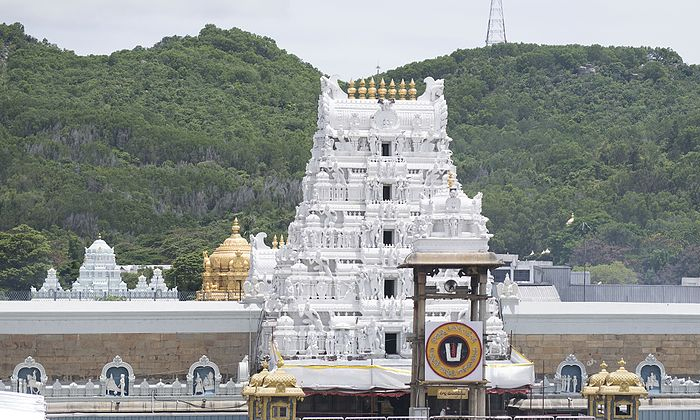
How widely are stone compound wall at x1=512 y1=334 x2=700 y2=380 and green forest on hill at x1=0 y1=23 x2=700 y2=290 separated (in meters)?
49.0

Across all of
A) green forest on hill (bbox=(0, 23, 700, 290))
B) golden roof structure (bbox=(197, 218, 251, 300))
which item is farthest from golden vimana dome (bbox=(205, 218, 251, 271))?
green forest on hill (bbox=(0, 23, 700, 290))

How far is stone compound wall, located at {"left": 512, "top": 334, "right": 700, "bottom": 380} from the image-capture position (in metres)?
69.3

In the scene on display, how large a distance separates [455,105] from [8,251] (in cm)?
4969

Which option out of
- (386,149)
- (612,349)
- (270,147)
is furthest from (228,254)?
(270,147)

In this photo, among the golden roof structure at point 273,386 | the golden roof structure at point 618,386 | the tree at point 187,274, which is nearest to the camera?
the golden roof structure at point 273,386

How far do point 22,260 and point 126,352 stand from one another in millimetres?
55159

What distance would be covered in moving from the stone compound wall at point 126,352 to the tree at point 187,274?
4517 cm

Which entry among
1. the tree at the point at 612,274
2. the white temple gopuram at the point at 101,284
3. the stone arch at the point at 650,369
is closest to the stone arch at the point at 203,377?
the stone arch at the point at 650,369

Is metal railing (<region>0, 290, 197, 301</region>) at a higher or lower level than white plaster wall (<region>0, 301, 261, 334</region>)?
higher

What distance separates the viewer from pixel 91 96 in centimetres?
17600

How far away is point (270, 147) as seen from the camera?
157m

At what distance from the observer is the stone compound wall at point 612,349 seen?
→ 6931 centimetres

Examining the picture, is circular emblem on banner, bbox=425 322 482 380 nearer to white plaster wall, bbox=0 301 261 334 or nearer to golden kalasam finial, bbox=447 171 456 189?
golden kalasam finial, bbox=447 171 456 189

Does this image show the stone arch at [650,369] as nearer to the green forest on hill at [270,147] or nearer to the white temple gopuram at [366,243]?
the white temple gopuram at [366,243]
